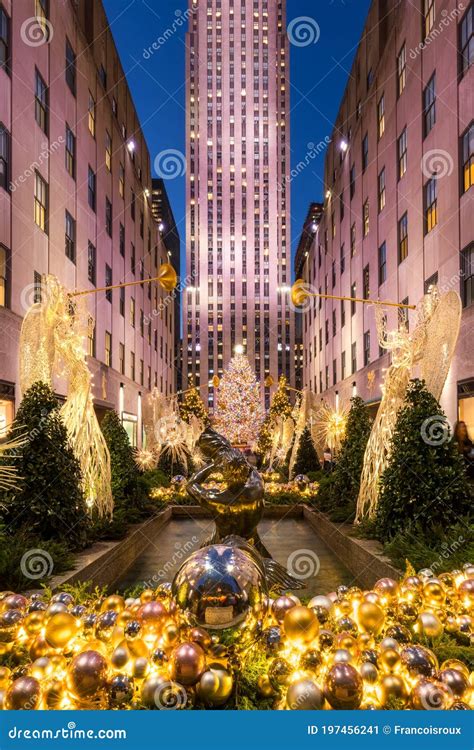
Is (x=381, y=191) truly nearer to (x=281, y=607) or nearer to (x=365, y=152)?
(x=365, y=152)

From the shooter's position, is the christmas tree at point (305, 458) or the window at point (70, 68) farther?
the window at point (70, 68)

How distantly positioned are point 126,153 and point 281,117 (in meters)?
77.4

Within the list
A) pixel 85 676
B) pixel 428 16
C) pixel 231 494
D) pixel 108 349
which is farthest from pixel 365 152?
pixel 85 676

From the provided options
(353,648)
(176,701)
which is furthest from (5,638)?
(353,648)

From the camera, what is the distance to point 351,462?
11258 mm

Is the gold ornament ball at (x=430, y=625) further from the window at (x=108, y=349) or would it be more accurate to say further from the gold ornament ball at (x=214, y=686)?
the window at (x=108, y=349)

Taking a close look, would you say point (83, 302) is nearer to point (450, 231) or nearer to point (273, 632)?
point (273, 632)

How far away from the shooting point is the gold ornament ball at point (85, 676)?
9.25 feet

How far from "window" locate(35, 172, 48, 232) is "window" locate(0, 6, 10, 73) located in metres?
3.29

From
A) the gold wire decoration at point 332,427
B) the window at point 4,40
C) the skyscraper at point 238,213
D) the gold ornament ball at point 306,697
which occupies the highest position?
the skyscraper at point 238,213

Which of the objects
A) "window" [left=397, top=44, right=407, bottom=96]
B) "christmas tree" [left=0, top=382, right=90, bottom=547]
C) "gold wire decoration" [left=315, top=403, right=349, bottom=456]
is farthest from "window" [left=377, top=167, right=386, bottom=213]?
"christmas tree" [left=0, top=382, right=90, bottom=547]

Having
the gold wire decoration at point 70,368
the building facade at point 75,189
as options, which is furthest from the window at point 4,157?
the gold wire decoration at point 70,368

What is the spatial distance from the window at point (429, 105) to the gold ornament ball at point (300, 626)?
18.8 meters

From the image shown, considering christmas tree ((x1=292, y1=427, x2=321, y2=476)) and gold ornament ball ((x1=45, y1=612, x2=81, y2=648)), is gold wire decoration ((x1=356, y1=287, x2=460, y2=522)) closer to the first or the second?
gold ornament ball ((x1=45, y1=612, x2=81, y2=648))
